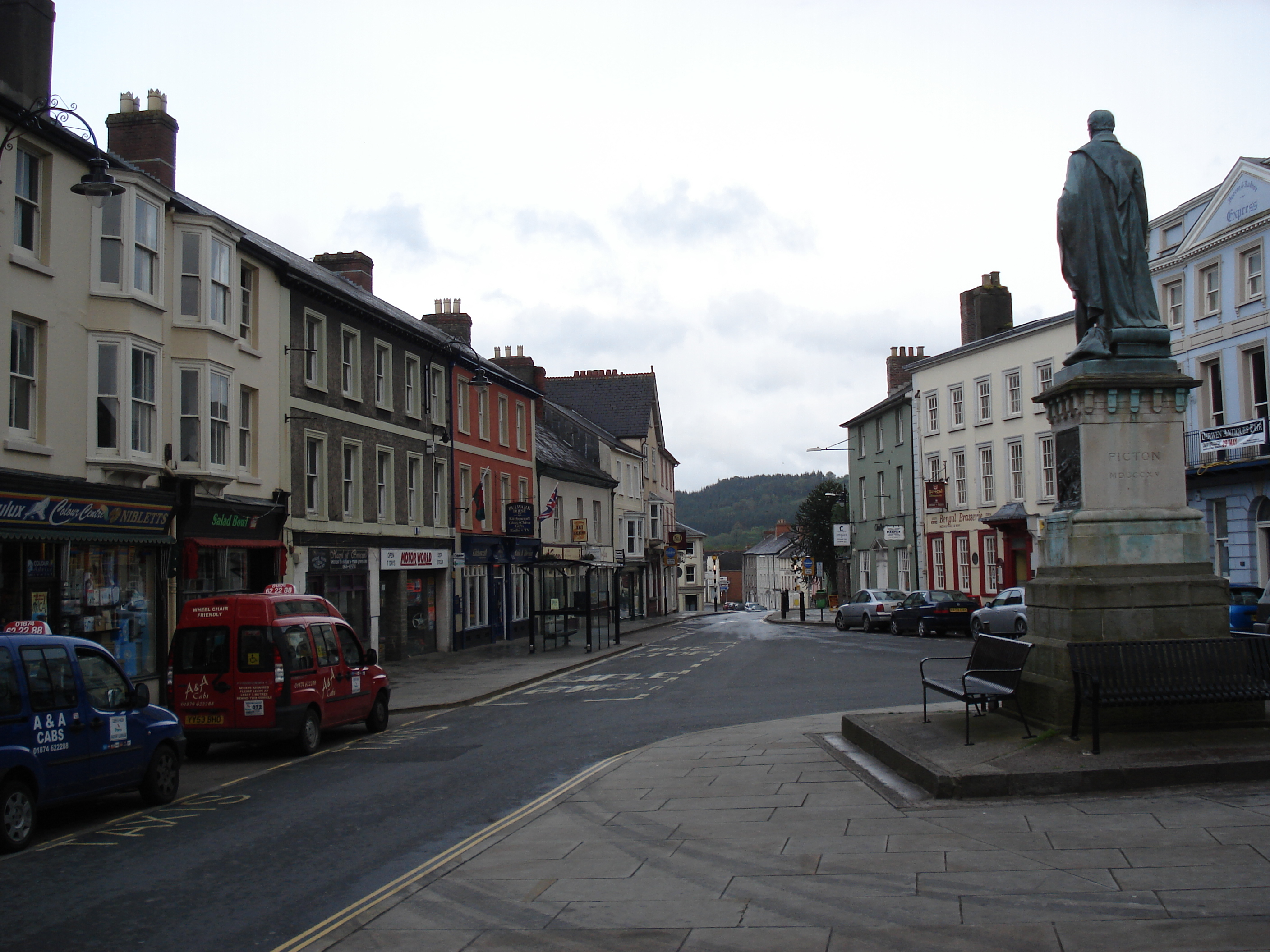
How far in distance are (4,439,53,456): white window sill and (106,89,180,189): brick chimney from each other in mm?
→ 8341

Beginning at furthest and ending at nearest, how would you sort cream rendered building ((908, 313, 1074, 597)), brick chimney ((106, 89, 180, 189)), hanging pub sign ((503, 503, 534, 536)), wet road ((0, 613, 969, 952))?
cream rendered building ((908, 313, 1074, 597)) → hanging pub sign ((503, 503, 534, 536)) → brick chimney ((106, 89, 180, 189)) → wet road ((0, 613, 969, 952))

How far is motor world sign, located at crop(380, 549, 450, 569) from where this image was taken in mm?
29469

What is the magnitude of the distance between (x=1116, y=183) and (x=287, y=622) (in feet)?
36.3

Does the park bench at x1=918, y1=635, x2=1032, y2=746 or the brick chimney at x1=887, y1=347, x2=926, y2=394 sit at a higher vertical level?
the brick chimney at x1=887, y1=347, x2=926, y2=394

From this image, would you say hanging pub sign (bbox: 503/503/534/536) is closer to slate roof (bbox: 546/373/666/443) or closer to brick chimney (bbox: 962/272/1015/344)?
brick chimney (bbox: 962/272/1015/344)

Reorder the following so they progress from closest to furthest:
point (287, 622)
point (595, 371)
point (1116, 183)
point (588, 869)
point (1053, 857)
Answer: point (1053, 857), point (588, 869), point (1116, 183), point (287, 622), point (595, 371)

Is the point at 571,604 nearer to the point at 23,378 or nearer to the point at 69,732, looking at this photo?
the point at 23,378

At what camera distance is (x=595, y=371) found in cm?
6494

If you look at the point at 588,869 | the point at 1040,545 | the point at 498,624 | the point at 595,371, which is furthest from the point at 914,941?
the point at 595,371

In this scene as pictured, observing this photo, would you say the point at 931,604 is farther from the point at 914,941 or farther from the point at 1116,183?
the point at 914,941

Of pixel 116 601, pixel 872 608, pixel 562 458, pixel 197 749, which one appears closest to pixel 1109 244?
pixel 197 749

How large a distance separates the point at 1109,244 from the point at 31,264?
15457mm

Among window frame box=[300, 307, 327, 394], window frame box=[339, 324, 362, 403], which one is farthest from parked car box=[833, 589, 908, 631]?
window frame box=[300, 307, 327, 394]

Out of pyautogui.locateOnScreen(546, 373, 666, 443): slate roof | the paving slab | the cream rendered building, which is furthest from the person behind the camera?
pyautogui.locateOnScreen(546, 373, 666, 443): slate roof
